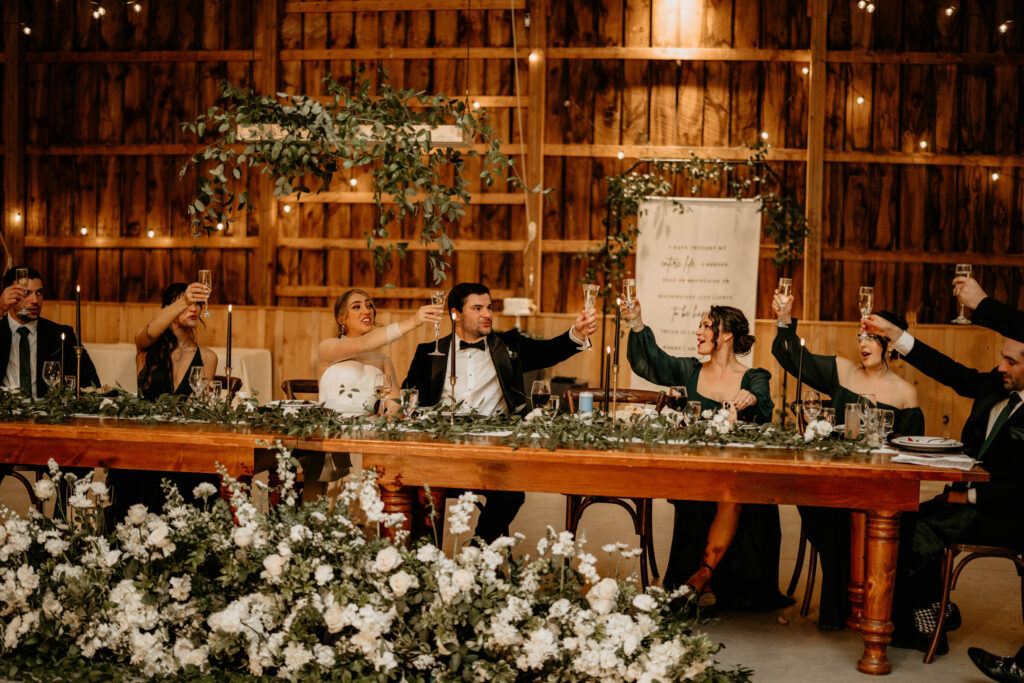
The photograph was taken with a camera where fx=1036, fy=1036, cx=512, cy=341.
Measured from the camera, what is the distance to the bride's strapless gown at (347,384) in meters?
4.38

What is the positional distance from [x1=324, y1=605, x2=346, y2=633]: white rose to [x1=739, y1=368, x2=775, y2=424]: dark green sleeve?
2.25 meters

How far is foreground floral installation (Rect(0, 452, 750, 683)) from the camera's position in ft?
9.70

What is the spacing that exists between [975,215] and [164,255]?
22.5 feet

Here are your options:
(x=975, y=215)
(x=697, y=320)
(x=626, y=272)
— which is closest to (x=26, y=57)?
(x=626, y=272)

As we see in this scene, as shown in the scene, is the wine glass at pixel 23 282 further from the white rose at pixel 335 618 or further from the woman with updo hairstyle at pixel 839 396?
the woman with updo hairstyle at pixel 839 396

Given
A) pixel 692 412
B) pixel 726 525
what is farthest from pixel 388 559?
pixel 726 525

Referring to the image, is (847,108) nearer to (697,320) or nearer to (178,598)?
(697,320)

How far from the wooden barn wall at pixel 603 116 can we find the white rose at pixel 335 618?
575cm

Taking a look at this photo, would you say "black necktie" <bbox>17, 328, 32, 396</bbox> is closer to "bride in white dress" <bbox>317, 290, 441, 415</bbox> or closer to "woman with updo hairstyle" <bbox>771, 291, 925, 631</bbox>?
"bride in white dress" <bbox>317, 290, 441, 415</bbox>

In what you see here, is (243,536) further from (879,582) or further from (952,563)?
(952,563)

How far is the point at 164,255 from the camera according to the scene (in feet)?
30.1

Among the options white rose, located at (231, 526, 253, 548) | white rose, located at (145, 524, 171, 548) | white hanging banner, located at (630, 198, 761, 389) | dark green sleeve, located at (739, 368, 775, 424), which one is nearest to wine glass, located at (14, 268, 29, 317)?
white rose, located at (145, 524, 171, 548)

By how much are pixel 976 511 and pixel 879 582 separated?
54 centimetres

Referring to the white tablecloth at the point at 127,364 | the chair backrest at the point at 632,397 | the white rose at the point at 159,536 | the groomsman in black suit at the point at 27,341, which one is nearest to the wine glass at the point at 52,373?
the groomsman in black suit at the point at 27,341
